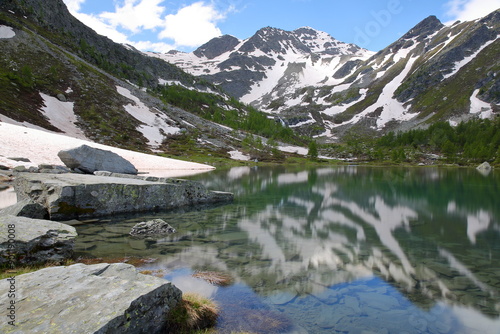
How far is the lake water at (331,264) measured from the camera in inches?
298

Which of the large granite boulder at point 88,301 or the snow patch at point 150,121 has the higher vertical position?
the snow patch at point 150,121

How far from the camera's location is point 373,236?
15844 mm

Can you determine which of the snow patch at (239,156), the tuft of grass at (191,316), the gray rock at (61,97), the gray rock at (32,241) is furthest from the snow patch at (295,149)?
the tuft of grass at (191,316)

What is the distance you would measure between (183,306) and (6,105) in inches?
3389

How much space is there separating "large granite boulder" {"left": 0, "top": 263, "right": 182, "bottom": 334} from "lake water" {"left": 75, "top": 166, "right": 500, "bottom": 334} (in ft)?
6.49

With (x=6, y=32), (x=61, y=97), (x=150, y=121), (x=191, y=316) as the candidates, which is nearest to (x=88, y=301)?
(x=191, y=316)

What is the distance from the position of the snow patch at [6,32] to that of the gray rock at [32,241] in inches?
5492

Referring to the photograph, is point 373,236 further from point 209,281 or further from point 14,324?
point 14,324

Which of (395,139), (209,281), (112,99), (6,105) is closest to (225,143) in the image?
(112,99)

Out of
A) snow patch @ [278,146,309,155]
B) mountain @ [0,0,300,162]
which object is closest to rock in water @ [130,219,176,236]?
mountain @ [0,0,300,162]

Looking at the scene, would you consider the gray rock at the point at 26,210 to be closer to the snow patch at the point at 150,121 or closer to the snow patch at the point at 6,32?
the snow patch at the point at 150,121

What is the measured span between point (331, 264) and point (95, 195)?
14652 mm

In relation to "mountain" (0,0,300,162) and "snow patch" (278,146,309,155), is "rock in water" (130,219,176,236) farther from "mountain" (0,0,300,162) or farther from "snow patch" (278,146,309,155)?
"snow patch" (278,146,309,155)

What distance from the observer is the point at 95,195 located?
1752cm
